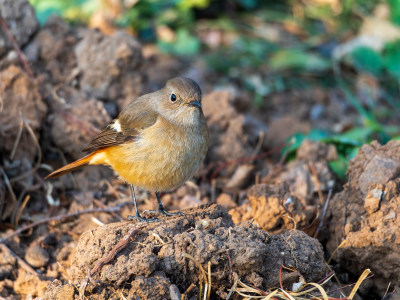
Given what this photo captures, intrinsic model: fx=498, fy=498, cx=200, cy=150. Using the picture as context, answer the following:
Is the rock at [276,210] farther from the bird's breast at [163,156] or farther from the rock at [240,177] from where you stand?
the rock at [240,177]

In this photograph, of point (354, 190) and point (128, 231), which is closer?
point (128, 231)

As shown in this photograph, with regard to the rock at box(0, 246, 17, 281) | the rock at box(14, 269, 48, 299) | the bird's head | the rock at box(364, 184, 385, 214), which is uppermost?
the bird's head

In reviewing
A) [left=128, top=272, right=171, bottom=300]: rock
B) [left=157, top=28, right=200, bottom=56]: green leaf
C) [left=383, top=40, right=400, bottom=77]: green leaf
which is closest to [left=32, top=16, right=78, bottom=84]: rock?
[left=157, top=28, right=200, bottom=56]: green leaf

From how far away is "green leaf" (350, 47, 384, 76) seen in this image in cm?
751

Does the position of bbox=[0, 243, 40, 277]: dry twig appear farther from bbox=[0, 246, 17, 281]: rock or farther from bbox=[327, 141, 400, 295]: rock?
bbox=[327, 141, 400, 295]: rock

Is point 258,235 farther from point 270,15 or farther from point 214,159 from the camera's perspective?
point 270,15

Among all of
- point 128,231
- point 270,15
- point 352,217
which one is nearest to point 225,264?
point 128,231

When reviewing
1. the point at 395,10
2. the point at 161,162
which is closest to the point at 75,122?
the point at 161,162

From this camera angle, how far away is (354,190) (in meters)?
3.97

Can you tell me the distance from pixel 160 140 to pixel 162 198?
41.9 inches

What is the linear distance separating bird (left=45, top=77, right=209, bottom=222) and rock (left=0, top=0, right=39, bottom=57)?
63.3 inches

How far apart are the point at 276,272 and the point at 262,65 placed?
4927mm

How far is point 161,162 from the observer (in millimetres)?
4055

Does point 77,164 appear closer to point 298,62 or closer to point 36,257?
point 36,257
